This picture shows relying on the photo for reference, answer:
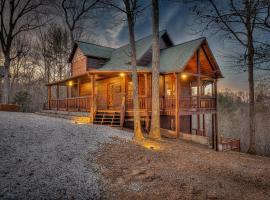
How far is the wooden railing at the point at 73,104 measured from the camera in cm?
1855

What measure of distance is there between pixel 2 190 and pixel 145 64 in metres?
16.7

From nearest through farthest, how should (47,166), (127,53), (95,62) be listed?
(47,166), (127,53), (95,62)

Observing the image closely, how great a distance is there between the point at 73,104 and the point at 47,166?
45.4 ft

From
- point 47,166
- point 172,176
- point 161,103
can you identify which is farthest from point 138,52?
point 47,166

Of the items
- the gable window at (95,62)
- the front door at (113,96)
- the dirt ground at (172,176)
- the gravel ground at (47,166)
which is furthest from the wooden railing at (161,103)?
the dirt ground at (172,176)

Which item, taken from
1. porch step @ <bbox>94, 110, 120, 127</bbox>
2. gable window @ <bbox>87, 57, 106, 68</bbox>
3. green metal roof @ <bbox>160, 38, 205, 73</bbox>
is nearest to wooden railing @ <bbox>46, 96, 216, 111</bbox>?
porch step @ <bbox>94, 110, 120, 127</bbox>

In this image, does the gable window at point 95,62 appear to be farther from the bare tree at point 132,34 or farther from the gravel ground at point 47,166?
the gravel ground at point 47,166

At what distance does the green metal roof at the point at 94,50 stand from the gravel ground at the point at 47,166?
1575 cm

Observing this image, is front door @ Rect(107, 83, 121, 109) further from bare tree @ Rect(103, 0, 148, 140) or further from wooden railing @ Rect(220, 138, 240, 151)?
wooden railing @ Rect(220, 138, 240, 151)

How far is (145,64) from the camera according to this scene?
66.8 feet

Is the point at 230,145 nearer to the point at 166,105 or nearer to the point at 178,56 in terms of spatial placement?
the point at 166,105

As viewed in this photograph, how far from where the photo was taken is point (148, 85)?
63.7 ft

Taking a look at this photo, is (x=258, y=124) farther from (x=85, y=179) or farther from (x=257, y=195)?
(x=85, y=179)

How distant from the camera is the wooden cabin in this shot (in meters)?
15.9
